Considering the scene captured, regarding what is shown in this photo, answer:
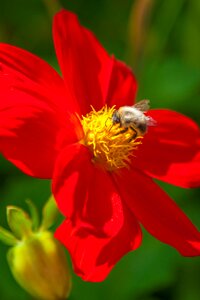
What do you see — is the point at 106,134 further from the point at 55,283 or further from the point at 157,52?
the point at 157,52

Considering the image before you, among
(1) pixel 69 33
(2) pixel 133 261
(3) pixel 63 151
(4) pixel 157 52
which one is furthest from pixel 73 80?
(4) pixel 157 52

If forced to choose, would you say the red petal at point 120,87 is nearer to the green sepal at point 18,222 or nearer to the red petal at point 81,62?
the red petal at point 81,62

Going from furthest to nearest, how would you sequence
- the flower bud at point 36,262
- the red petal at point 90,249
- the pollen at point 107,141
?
the pollen at point 107,141 < the flower bud at point 36,262 < the red petal at point 90,249

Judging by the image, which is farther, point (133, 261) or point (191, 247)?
point (133, 261)

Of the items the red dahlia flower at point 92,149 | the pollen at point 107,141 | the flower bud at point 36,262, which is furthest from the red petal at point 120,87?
the flower bud at point 36,262

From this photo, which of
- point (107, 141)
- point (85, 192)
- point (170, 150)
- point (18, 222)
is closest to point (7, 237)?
point (18, 222)

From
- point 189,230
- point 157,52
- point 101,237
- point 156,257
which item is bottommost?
point 156,257
